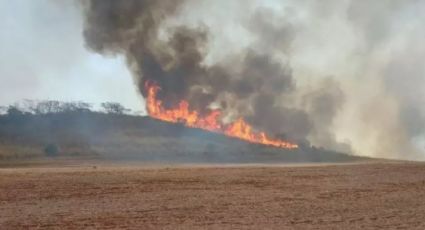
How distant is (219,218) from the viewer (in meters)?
20.7

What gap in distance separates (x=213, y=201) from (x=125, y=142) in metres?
50.8

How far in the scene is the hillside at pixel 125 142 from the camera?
65.0 meters

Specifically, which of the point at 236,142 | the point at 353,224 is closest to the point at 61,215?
the point at 353,224

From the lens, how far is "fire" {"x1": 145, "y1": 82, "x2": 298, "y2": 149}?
75.9m

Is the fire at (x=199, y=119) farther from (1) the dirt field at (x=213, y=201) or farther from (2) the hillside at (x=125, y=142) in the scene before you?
(1) the dirt field at (x=213, y=201)

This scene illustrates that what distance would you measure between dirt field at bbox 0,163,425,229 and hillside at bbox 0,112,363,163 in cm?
2715

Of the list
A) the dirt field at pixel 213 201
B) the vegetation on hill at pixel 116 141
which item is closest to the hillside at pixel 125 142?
the vegetation on hill at pixel 116 141

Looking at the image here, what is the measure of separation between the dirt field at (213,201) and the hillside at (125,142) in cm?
2715

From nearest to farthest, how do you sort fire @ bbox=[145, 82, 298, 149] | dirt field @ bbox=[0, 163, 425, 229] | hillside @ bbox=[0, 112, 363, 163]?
dirt field @ bbox=[0, 163, 425, 229] < hillside @ bbox=[0, 112, 363, 163] < fire @ bbox=[145, 82, 298, 149]

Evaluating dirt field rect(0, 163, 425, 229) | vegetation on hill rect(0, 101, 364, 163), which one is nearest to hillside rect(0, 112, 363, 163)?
vegetation on hill rect(0, 101, 364, 163)

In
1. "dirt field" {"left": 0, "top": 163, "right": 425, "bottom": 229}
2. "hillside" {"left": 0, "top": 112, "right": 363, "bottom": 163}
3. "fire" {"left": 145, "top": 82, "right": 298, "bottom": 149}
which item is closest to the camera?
"dirt field" {"left": 0, "top": 163, "right": 425, "bottom": 229}

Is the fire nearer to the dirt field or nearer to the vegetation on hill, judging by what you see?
the vegetation on hill

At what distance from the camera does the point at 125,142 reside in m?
74.8

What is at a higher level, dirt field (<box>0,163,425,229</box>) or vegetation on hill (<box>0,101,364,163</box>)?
vegetation on hill (<box>0,101,364,163</box>)
